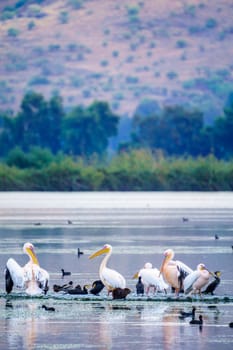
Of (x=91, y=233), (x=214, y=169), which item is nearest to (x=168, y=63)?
(x=214, y=169)

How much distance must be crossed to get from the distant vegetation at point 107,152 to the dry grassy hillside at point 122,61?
45.2 meters

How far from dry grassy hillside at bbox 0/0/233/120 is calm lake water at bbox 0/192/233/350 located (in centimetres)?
10349

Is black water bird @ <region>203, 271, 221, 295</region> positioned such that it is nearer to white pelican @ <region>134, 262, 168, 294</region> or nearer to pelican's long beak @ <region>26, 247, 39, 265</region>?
white pelican @ <region>134, 262, 168, 294</region>

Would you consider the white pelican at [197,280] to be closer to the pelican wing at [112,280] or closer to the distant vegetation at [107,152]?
the pelican wing at [112,280]

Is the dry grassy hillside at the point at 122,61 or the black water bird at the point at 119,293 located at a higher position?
the dry grassy hillside at the point at 122,61

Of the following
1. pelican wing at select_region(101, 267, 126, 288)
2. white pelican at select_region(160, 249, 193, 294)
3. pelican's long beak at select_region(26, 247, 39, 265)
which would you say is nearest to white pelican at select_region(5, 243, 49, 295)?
pelican wing at select_region(101, 267, 126, 288)

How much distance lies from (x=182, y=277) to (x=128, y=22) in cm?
18183

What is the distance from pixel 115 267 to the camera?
2339 centimetres

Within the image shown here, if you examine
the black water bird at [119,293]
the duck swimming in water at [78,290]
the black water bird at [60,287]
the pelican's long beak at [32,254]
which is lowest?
the black water bird at [119,293]

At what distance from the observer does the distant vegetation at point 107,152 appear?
74312mm

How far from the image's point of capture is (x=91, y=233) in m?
34.8

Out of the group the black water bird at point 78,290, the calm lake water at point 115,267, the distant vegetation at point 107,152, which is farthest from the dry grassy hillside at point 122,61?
the black water bird at point 78,290

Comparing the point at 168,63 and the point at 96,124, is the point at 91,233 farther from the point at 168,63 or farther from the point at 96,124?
the point at 168,63

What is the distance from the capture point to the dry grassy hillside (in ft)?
542
